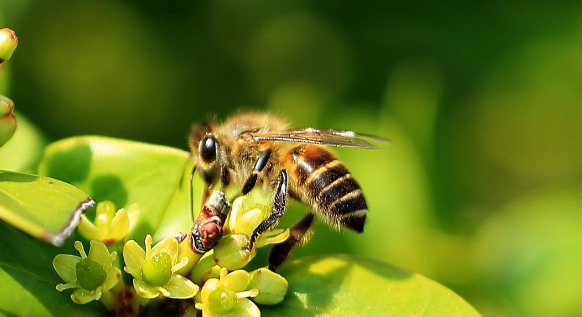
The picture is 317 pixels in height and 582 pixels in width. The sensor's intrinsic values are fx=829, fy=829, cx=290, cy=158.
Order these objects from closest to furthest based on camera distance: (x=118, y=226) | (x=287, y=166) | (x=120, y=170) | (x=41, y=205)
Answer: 1. (x=41, y=205)
2. (x=118, y=226)
3. (x=120, y=170)
4. (x=287, y=166)

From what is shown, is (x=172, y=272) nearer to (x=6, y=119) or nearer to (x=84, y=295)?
(x=84, y=295)

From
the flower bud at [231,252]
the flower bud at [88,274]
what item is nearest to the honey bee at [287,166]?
the flower bud at [231,252]

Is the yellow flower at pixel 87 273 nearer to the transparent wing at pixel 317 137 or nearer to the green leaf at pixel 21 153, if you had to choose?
the green leaf at pixel 21 153

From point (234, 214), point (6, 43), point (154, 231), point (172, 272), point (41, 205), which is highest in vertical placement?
point (6, 43)

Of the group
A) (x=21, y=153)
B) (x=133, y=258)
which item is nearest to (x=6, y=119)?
(x=133, y=258)

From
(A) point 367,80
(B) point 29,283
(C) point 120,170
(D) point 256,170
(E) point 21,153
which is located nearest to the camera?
(B) point 29,283

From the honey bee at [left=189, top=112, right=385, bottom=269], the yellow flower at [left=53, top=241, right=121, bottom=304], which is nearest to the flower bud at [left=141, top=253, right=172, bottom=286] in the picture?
the yellow flower at [left=53, top=241, right=121, bottom=304]
